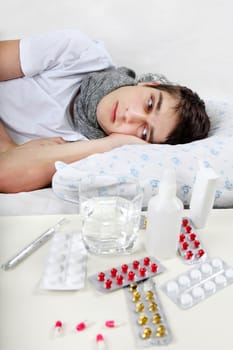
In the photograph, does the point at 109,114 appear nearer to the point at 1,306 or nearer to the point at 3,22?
the point at 3,22

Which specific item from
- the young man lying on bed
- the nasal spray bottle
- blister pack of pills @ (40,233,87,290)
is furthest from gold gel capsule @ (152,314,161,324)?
the young man lying on bed

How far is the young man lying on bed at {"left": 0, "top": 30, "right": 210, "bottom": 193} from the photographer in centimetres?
104

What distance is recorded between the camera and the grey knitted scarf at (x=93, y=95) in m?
1.15

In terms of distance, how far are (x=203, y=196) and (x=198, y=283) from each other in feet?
0.49

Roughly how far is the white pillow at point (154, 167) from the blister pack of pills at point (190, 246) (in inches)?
3.6

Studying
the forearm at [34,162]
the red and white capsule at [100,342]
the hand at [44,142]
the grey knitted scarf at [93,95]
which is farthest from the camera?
the grey knitted scarf at [93,95]

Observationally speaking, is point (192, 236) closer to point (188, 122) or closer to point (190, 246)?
point (190, 246)

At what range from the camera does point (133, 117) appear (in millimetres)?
1047

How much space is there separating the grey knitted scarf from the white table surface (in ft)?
1.92

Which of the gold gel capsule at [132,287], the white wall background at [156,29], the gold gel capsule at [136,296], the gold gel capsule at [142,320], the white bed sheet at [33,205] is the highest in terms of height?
the white wall background at [156,29]

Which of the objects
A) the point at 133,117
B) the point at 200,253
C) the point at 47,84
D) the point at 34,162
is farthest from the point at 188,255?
the point at 47,84

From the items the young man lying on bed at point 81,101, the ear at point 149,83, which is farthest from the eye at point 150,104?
the ear at point 149,83

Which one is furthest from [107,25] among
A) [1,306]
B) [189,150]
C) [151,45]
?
[1,306]

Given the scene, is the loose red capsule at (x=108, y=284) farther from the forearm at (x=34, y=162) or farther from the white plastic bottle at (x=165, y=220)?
the forearm at (x=34, y=162)
